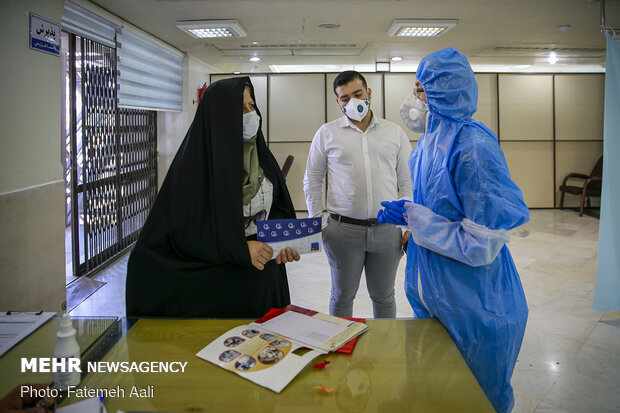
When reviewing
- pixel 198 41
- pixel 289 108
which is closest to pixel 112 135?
pixel 198 41

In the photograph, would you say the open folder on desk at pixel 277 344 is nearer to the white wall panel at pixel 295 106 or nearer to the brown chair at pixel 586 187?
the white wall panel at pixel 295 106

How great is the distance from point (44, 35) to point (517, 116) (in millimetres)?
7143

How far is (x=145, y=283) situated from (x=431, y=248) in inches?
38.0

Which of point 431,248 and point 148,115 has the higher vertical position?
point 148,115

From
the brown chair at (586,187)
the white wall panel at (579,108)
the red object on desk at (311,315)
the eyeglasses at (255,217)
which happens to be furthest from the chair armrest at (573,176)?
the red object on desk at (311,315)

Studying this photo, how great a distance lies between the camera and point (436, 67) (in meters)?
1.53

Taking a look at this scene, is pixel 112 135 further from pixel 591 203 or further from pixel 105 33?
pixel 591 203

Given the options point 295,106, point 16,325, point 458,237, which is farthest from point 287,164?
point 16,325

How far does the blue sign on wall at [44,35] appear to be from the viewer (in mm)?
2754

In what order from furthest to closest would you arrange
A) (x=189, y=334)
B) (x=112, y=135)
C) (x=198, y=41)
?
1. (x=198, y=41)
2. (x=112, y=135)
3. (x=189, y=334)

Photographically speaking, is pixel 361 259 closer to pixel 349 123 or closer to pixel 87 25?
pixel 349 123

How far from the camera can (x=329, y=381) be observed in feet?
3.25

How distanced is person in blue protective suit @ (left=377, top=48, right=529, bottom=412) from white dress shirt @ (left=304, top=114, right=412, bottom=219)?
73 cm

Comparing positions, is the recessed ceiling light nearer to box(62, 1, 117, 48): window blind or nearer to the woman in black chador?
box(62, 1, 117, 48): window blind
